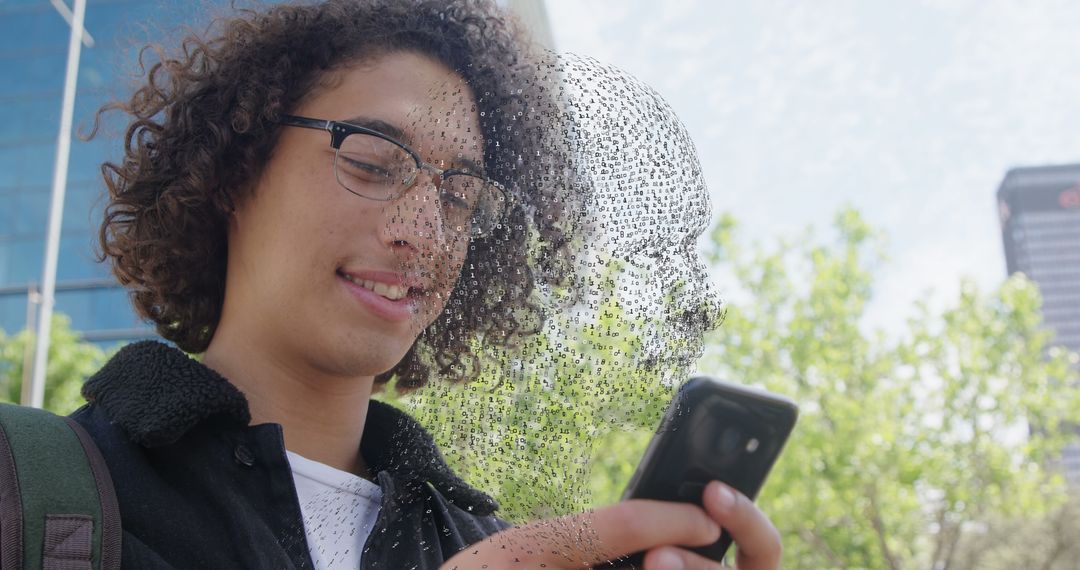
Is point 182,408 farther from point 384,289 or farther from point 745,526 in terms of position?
point 745,526

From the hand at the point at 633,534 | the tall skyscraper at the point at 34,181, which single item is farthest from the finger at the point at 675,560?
the tall skyscraper at the point at 34,181

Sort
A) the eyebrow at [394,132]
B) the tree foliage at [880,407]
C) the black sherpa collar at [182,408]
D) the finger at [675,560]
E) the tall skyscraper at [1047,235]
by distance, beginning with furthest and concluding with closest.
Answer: the tall skyscraper at [1047,235], the tree foliage at [880,407], the black sherpa collar at [182,408], the eyebrow at [394,132], the finger at [675,560]

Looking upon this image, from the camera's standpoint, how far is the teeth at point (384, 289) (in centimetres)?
105

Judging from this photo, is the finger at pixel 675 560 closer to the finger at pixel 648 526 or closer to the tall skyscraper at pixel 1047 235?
the finger at pixel 648 526

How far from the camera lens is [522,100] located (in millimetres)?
989

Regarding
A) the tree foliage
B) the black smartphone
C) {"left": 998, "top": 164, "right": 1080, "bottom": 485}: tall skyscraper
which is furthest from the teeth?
{"left": 998, "top": 164, "right": 1080, "bottom": 485}: tall skyscraper

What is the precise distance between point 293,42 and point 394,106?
0.31 meters

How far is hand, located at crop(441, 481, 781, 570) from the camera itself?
87cm

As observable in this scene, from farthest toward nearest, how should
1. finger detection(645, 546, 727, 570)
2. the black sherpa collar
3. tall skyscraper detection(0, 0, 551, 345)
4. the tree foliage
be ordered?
1. tall skyscraper detection(0, 0, 551, 345)
2. the tree foliage
3. the black sherpa collar
4. finger detection(645, 546, 727, 570)

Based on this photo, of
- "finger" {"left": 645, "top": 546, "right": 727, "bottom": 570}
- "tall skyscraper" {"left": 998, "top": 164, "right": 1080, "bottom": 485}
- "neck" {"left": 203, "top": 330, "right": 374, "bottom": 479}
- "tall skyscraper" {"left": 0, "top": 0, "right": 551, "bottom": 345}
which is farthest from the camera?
"tall skyscraper" {"left": 998, "top": 164, "right": 1080, "bottom": 485}

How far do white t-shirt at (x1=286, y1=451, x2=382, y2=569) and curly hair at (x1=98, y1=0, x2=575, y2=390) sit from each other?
0.55ft

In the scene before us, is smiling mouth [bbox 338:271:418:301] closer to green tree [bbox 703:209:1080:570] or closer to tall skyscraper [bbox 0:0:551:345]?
green tree [bbox 703:209:1080:570]

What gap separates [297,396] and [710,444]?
25.3 inches

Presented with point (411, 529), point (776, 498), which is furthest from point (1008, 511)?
point (411, 529)
